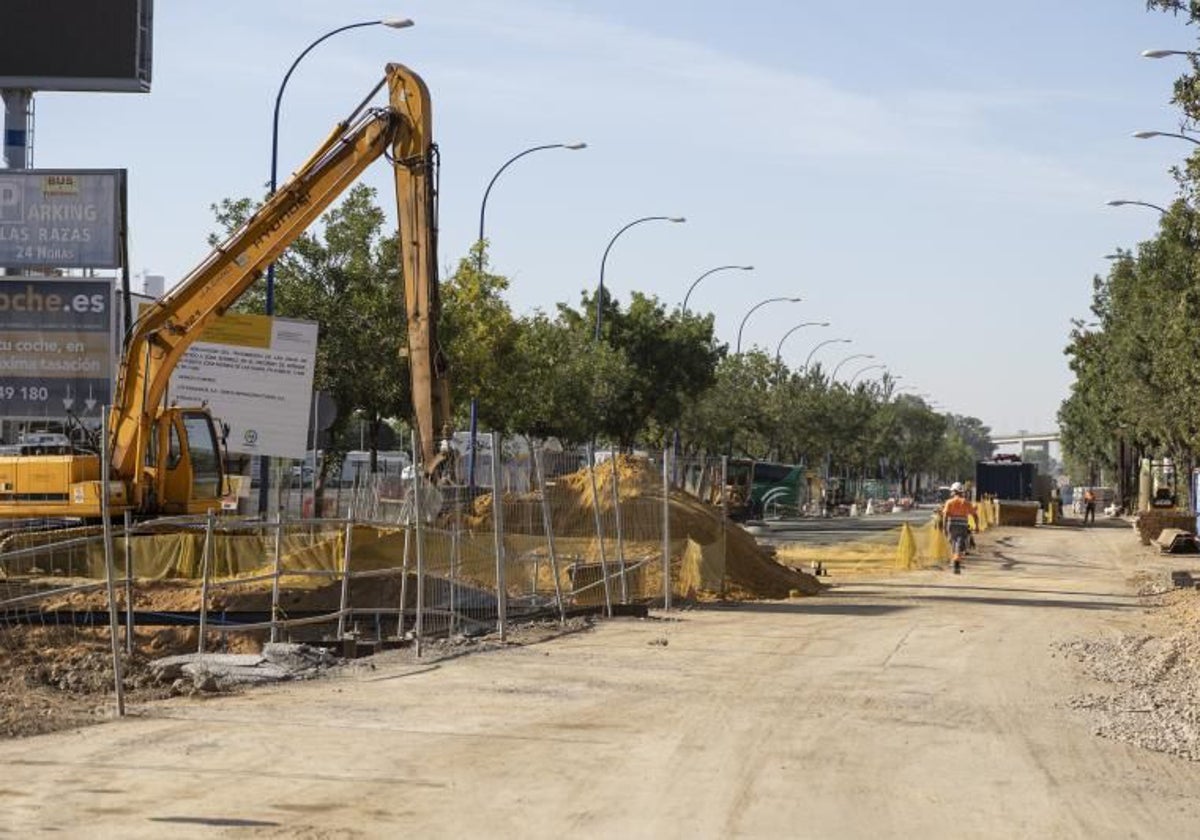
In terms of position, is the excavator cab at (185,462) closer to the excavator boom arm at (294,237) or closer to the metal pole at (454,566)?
the excavator boom arm at (294,237)

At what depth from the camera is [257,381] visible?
3278 centimetres

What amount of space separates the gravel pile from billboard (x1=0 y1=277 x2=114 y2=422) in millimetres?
19146

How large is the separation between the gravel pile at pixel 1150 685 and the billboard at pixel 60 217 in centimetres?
1980

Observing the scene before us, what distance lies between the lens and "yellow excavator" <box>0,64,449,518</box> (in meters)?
25.8

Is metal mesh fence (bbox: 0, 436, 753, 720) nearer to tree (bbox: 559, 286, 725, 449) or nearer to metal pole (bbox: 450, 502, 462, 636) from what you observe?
metal pole (bbox: 450, 502, 462, 636)

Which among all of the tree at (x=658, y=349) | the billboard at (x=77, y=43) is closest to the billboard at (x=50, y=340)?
the billboard at (x=77, y=43)

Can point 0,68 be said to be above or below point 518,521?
above

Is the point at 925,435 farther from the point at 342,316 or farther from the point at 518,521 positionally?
the point at 518,521

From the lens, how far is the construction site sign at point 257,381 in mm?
32469

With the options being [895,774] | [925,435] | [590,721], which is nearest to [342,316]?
[590,721]

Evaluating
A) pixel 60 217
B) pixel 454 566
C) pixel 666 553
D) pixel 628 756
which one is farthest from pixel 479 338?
pixel 628 756

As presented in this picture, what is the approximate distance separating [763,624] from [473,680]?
7.59m

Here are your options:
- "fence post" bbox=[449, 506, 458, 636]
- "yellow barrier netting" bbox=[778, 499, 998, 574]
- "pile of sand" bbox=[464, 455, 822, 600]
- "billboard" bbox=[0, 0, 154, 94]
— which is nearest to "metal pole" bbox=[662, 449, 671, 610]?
"pile of sand" bbox=[464, 455, 822, 600]

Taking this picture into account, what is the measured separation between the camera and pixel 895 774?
10820mm
